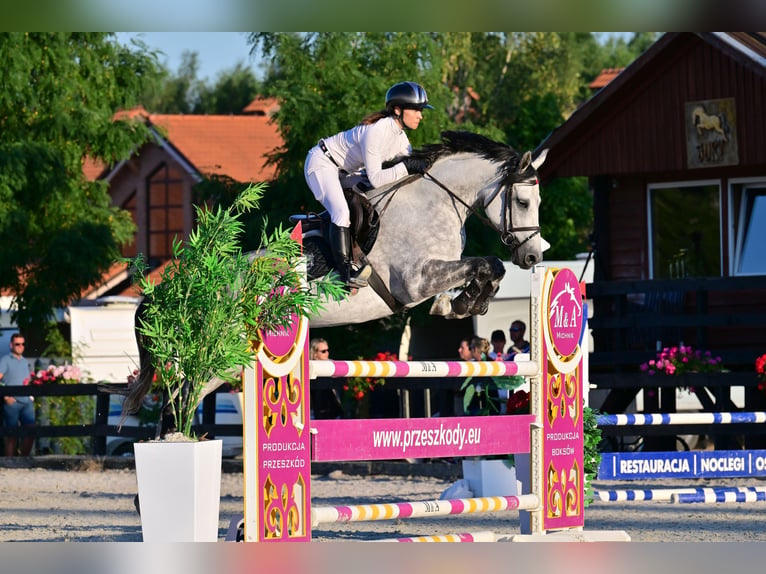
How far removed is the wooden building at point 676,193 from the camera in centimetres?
1453

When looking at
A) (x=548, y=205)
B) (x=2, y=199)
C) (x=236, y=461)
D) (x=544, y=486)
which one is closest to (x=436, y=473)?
(x=236, y=461)

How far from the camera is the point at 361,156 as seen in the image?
25.9ft

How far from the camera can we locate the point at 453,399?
42.1 feet

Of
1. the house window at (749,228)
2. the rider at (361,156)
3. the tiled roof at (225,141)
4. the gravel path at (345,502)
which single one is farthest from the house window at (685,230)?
the tiled roof at (225,141)

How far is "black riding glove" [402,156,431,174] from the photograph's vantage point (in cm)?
803

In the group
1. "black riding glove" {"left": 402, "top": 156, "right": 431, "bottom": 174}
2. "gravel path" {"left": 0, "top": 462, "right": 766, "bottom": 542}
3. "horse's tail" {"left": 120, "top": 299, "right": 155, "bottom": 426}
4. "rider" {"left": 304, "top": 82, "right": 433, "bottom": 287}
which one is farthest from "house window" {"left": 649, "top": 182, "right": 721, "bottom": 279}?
"horse's tail" {"left": 120, "top": 299, "right": 155, "bottom": 426}

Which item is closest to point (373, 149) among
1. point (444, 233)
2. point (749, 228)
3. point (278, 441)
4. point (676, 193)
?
point (444, 233)

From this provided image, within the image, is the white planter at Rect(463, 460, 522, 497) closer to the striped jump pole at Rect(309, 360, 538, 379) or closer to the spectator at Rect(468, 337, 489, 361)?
the spectator at Rect(468, 337, 489, 361)

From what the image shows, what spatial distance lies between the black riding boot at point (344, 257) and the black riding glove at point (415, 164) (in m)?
0.56

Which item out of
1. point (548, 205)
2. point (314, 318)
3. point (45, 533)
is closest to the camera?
point (314, 318)

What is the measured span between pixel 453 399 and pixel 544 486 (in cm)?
540

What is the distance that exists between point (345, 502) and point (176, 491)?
4702mm

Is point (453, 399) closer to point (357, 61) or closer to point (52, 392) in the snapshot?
point (52, 392)

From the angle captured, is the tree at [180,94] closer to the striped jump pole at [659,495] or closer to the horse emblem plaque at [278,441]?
the striped jump pole at [659,495]
